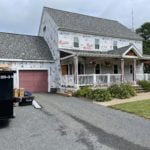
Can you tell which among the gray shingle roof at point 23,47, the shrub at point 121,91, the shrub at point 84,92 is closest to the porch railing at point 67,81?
the shrub at point 84,92

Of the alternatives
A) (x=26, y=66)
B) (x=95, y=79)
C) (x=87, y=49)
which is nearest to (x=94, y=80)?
(x=95, y=79)

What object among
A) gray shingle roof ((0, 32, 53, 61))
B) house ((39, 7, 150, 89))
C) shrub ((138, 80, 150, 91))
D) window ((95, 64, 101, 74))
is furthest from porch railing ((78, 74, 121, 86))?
gray shingle roof ((0, 32, 53, 61))

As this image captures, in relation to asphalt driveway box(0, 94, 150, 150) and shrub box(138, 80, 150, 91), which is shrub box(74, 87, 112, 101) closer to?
asphalt driveway box(0, 94, 150, 150)

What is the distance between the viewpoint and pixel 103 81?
18.1 m

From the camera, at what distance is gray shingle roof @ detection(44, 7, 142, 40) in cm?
2195

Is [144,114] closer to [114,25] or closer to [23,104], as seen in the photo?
[23,104]

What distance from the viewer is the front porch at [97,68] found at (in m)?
17.6

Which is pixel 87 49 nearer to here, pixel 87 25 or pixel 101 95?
pixel 87 25

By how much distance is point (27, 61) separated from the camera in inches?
779

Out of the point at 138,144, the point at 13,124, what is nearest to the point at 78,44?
the point at 13,124

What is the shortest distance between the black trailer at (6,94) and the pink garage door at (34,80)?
1162 centimetres

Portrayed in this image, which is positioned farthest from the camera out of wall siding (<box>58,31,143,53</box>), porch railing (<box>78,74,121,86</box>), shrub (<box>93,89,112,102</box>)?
wall siding (<box>58,31,143,53</box>)

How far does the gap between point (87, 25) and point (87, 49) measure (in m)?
3.10

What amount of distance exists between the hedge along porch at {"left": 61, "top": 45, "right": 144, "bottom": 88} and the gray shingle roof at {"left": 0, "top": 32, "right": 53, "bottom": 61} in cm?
243
